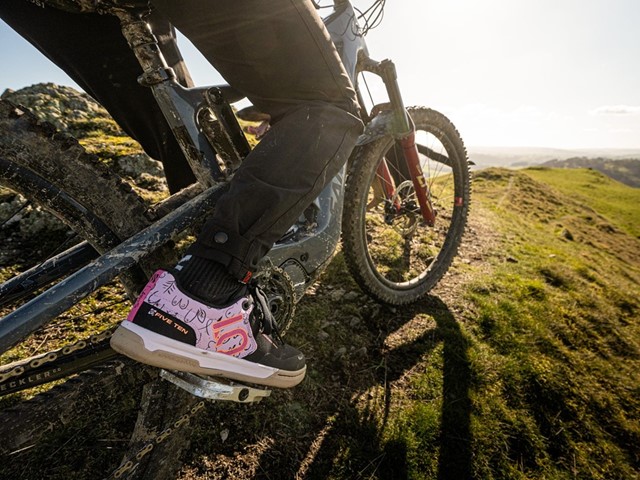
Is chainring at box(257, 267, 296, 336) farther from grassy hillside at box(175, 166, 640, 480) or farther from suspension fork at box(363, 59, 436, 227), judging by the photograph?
suspension fork at box(363, 59, 436, 227)

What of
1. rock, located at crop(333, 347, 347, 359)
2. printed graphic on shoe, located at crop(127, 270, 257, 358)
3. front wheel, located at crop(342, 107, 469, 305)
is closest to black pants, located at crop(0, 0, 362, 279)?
printed graphic on shoe, located at crop(127, 270, 257, 358)

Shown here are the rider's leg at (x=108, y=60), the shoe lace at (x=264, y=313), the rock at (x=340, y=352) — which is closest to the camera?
the shoe lace at (x=264, y=313)

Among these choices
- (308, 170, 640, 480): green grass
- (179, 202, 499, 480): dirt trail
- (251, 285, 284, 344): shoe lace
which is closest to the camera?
(251, 285, 284, 344): shoe lace

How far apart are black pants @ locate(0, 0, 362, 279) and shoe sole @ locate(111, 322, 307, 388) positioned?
281 millimetres

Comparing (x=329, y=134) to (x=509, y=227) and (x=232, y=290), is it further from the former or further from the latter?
(x=509, y=227)

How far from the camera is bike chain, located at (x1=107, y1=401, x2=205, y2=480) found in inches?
43.8

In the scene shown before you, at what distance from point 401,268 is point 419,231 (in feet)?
3.64

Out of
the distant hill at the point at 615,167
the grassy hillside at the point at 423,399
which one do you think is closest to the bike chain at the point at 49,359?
the grassy hillside at the point at 423,399

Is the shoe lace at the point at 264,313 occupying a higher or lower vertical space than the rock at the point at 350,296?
higher

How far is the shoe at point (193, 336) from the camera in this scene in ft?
3.11

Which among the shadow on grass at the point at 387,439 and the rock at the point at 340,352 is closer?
the shadow on grass at the point at 387,439

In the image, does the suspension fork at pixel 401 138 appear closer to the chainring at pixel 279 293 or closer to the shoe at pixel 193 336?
the chainring at pixel 279 293

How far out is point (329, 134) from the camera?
1.29 meters

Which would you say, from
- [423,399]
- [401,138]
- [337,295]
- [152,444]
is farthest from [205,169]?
[423,399]
